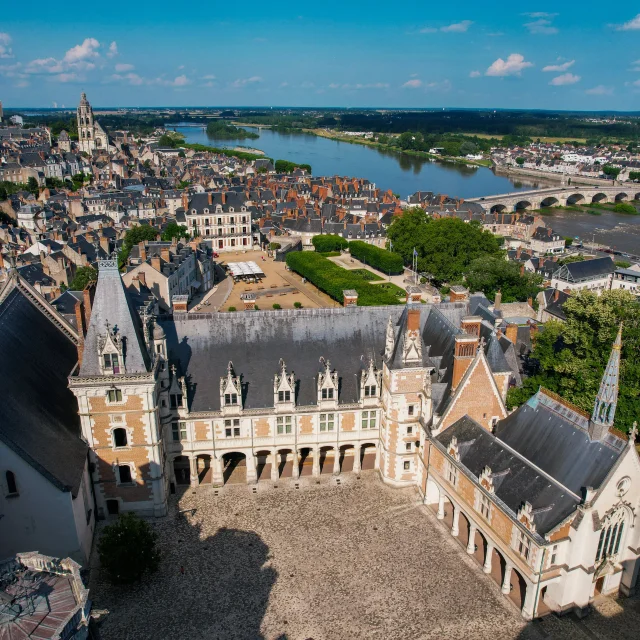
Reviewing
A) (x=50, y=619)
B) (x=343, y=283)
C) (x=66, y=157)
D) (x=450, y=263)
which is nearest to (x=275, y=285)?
(x=343, y=283)

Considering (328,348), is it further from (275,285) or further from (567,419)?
(275,285)

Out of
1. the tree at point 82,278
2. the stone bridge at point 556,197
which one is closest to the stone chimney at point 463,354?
the tree at point 82,278

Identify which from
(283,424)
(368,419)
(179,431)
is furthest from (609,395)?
(179,431)

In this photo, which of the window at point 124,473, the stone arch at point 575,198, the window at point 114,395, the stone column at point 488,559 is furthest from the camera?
Answer: the stone arch at point 575,198

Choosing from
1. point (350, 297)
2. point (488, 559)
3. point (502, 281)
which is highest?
point (350, 297)

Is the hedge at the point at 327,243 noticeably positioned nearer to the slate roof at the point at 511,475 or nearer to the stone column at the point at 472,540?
the slate roof at the point at 511,475

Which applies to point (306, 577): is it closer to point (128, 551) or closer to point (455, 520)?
point (455, 520)
